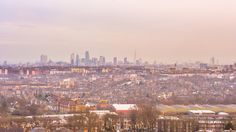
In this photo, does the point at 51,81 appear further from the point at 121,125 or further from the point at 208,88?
the point at 121,125

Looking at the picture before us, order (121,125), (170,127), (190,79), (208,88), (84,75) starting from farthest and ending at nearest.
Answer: (84,75) < (190,79) < (208,88) < (121,125) < (170,127)

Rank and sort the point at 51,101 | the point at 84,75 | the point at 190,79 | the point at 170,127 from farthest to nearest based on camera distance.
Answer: the point at 84,75 < the point at 190,79 < the point at 51,101 < the point at 170,127

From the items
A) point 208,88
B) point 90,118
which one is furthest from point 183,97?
point 90,118

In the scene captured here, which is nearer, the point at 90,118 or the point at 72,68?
the point at 90,118

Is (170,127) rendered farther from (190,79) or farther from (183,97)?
(190,79)

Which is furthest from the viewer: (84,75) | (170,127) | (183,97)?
(84,75)

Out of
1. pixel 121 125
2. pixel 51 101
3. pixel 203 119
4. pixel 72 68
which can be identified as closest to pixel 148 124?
pixel 121 125

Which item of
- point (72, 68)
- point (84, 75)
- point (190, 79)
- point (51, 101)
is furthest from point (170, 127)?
point (72, 68)

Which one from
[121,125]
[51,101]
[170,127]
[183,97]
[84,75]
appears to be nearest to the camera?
[170,127]
